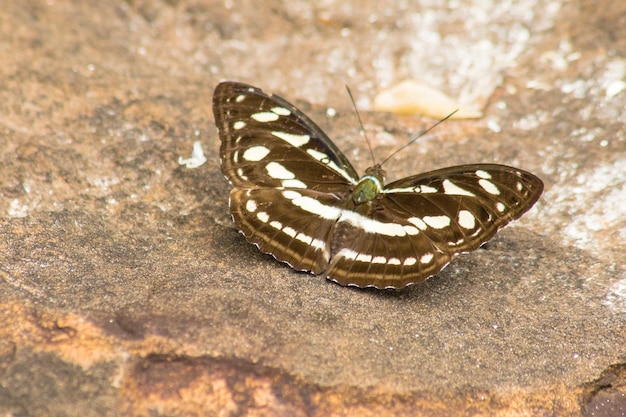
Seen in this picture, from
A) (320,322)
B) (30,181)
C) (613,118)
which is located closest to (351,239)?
(320,322)

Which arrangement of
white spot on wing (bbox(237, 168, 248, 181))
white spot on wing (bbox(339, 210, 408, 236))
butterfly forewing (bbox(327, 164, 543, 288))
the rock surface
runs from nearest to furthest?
the rock surface < butterfly forewing (bbox(327, 164, 543, 288)) < white spot on wing (bbox(339, 210, 408, 236)) < white spot on wing (bbox(237, 168, 248, 181))

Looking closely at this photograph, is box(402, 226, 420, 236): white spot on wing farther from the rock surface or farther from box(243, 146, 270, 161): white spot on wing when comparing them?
box(243, 146, 270, 161): white spot on wing

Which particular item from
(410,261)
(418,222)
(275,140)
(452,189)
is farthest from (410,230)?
(275,140)

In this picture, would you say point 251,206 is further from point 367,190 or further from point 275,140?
point 367,190

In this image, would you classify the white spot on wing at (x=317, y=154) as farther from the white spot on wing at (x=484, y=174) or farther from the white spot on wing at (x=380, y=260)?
the white spot on wing at (x=484, y=174)

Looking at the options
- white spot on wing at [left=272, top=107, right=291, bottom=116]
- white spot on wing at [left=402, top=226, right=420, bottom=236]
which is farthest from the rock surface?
white spot on wing at [left=272, top=107, right=291, bottom=116]

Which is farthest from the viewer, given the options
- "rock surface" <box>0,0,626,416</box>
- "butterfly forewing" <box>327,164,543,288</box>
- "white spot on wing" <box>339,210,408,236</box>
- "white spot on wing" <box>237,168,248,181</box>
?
"white spot on wing" <box>237,168,248,181</box>
